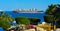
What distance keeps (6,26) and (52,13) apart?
11316 mm

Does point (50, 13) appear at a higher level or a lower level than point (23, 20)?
higher

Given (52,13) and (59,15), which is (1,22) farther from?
(52,13)

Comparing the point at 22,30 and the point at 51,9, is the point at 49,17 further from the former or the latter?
the point at 22,30

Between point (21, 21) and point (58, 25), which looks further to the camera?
point (21, 21)

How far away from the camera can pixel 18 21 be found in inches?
1066

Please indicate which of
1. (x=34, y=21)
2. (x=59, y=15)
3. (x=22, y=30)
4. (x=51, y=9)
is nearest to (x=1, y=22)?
(x=22, y=30)

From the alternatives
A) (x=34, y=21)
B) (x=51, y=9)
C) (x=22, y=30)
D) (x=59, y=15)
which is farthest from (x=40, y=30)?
(x=51, y=9)

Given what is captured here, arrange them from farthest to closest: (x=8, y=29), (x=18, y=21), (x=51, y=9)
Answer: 1. (x=51, y=9)
2. (x=18, y=21)
3. (x=8, y=29)

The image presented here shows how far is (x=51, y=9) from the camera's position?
32.4 metres

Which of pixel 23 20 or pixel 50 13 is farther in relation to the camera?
pixel 50 13

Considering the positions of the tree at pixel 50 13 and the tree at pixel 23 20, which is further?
the tree at pixel 50 13

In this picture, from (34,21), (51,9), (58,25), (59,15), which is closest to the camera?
(58,25)

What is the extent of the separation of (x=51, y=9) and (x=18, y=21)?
7062 mm

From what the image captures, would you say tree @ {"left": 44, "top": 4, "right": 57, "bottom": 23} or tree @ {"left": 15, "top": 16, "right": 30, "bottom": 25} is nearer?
tree @ {"left": 15, "top": 16, "right": 30, "bottom": 25}
